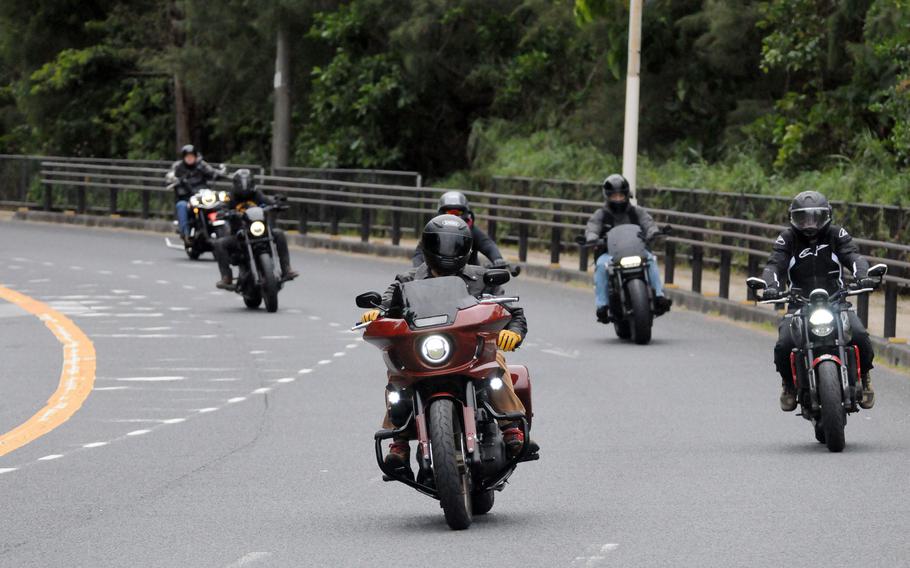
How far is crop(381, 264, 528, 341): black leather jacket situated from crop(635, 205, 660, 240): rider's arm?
9.18 metres

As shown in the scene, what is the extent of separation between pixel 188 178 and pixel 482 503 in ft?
72.8

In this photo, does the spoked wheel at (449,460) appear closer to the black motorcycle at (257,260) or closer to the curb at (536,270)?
the curb at (536,270)

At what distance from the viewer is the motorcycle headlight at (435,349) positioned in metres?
8.75

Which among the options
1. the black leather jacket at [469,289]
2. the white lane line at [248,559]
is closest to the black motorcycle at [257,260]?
the black leather jacket at [469,289]

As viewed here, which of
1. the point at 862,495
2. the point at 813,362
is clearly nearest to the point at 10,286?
the point at 813,362

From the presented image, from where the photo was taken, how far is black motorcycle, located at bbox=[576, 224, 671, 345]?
60.7 feet

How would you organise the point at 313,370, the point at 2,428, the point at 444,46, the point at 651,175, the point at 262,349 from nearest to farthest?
the point at 2,428
the point at 313,370
the point at 262,349
the point at 651,175
the point at 444,46

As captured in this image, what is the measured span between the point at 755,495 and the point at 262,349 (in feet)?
29.6

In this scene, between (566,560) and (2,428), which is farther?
(2,428)

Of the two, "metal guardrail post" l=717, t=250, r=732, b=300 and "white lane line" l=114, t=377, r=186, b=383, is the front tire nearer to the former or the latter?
"white lane line" l=114, t=377, r=186, b=383

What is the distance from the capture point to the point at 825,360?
11.6 meters

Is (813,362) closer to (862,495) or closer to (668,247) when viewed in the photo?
(862,495)

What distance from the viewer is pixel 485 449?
9031 millimetres

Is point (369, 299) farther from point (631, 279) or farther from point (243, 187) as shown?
point (243, 187)
